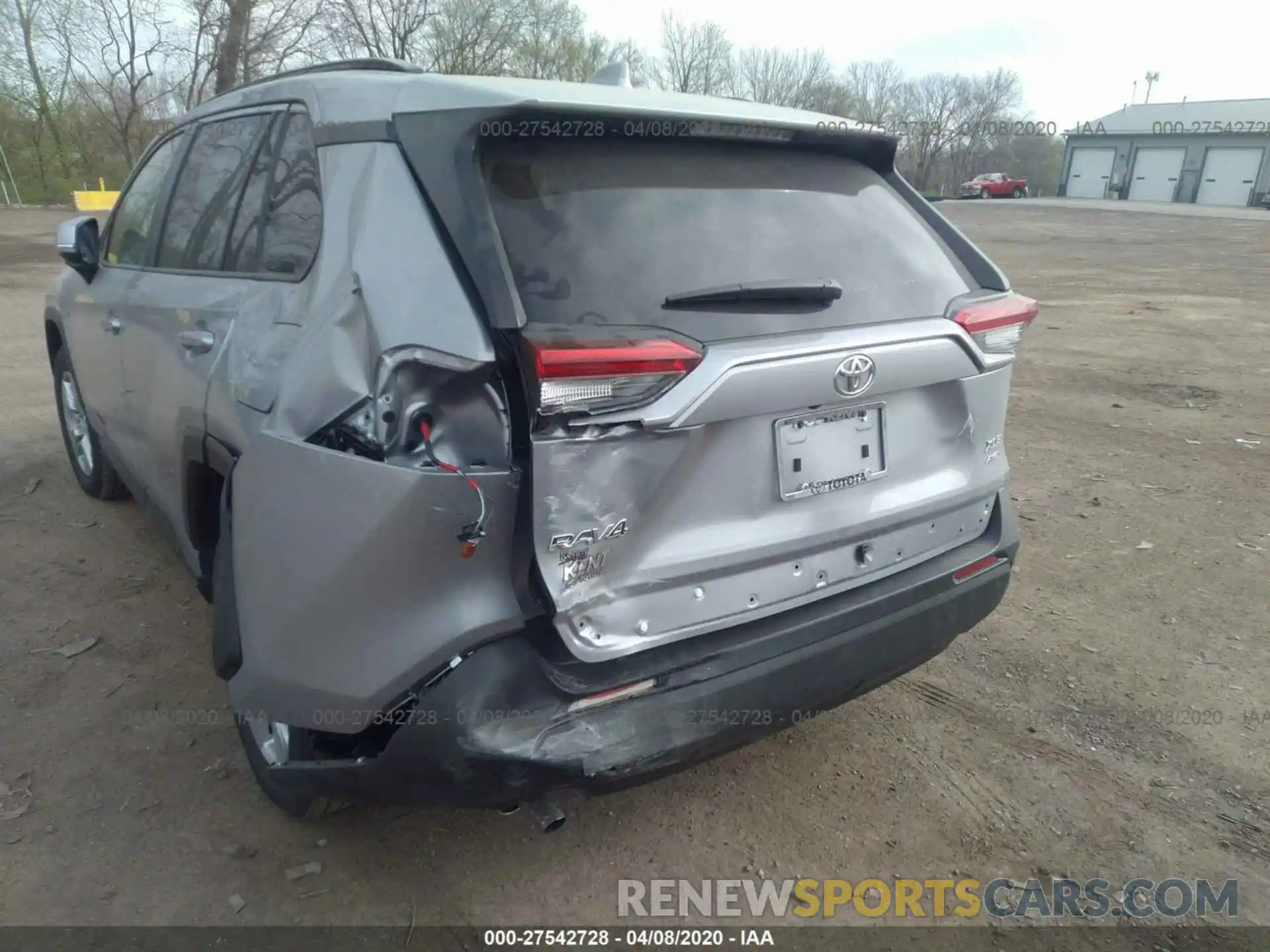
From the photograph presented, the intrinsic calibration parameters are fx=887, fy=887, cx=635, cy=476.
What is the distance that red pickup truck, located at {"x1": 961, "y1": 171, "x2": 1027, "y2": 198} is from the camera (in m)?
54.5

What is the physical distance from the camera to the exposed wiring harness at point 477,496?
68.6 inches

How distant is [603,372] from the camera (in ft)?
5.71

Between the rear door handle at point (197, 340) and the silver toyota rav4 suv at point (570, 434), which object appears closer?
the silver toyota rav4 suv at point (570, 434)

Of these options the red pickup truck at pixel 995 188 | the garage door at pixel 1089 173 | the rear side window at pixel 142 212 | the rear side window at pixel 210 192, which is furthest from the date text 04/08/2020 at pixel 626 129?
the garage door at pixel 1089 173

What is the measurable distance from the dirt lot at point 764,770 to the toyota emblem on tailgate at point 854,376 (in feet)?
4.25

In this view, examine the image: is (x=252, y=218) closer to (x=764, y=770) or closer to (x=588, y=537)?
(x=588, y=537)

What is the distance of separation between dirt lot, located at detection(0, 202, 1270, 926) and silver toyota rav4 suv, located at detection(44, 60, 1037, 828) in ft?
1.11

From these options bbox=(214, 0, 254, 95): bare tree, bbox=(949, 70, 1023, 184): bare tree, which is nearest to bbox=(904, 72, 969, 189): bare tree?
bbox=(949, 70, 1023, 184): bare tree

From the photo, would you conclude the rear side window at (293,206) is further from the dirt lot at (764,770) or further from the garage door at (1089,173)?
the garage door at (1089,173)

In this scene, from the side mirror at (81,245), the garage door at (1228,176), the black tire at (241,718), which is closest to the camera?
A: the black tire at (241,718)

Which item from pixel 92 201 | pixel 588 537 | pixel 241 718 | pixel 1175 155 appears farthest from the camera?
pixel 1175 155

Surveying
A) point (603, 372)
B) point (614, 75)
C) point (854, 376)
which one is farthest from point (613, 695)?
point (614, 75)

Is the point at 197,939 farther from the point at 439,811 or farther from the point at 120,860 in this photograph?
the point at 439,811

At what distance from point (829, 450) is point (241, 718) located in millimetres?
1795
